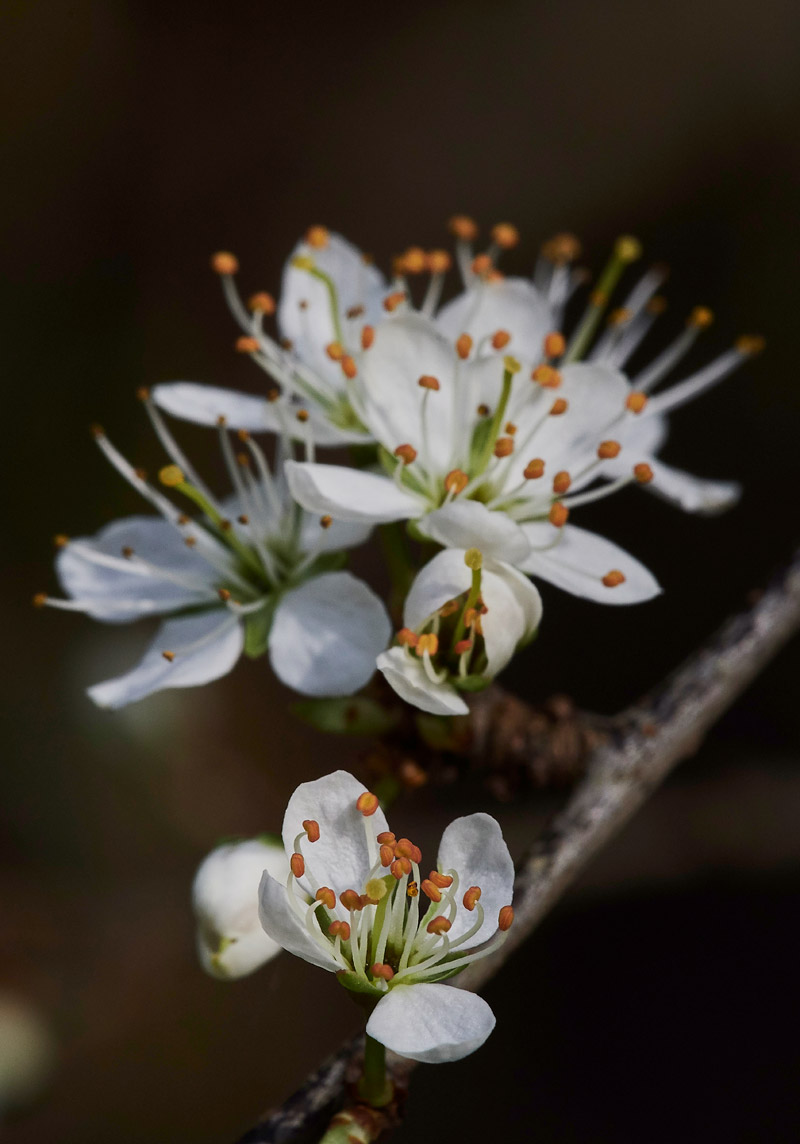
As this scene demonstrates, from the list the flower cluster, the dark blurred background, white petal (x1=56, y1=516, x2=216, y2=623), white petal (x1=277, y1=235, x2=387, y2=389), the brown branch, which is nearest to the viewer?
the flower cluster

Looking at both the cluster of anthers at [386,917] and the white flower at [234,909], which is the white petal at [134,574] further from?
the cluster of anthers at [386,917]

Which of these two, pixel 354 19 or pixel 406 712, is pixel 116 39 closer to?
pixel 354 19

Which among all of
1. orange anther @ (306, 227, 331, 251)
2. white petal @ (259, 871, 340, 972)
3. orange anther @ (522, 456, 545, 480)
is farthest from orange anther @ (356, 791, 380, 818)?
orange anther @ (306, 227, 331, 251)

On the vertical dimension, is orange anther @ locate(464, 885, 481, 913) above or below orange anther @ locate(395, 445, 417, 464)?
below

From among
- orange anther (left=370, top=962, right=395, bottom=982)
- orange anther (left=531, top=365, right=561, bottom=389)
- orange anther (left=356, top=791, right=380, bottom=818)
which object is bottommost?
orange anther (left=370, top=962, right=395, bottom=982)

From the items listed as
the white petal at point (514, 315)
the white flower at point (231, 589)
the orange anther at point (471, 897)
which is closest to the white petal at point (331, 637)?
the white flower at point (231, 589)

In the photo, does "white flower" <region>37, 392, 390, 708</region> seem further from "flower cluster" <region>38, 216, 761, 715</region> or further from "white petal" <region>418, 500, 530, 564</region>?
"white petal" <region>418, 500, 530, 564</region>

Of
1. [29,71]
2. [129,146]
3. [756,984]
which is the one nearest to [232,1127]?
[756,984]
